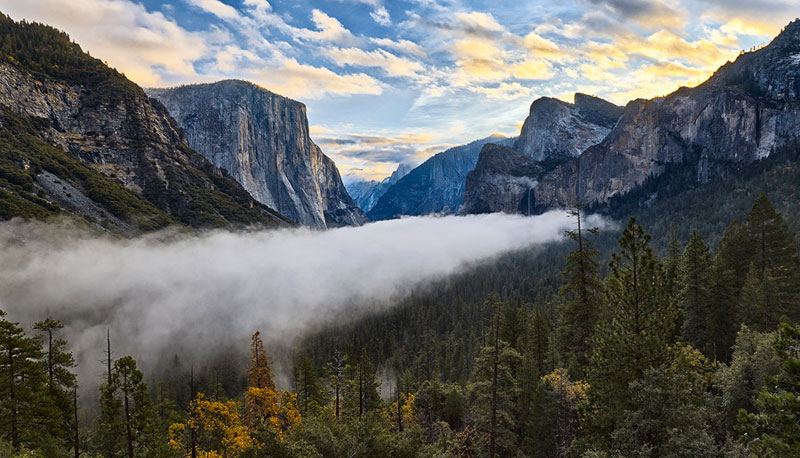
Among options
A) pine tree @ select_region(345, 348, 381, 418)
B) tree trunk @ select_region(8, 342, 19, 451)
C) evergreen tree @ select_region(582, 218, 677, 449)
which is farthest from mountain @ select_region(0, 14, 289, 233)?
evergreen tree @ select_region(582, 218, 677, 449)

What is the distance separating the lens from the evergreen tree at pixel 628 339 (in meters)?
17.4

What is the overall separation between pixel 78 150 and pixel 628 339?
211m

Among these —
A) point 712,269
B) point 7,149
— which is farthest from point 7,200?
point 712,269

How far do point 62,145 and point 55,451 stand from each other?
590 ft

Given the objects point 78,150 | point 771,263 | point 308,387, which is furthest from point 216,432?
point 78,150

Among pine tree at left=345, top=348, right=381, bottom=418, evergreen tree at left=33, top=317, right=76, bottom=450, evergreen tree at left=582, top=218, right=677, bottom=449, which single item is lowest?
pine tree at left=345, top=348, right=381, bottom=418

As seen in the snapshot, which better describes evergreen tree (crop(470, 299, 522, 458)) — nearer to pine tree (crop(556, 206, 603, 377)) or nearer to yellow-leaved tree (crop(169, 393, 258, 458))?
pine tree (crop(556, 206, 603, 377))

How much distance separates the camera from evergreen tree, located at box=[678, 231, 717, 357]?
123 feet

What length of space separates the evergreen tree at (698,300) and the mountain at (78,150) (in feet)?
480

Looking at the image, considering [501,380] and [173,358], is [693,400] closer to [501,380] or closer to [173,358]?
[501,380]

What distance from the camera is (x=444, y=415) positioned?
5169 centimetres

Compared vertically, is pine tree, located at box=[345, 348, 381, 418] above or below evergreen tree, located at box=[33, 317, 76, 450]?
below

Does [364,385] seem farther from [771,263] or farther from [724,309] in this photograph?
[771,263]

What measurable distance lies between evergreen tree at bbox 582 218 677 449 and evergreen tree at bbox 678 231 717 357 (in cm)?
2443
